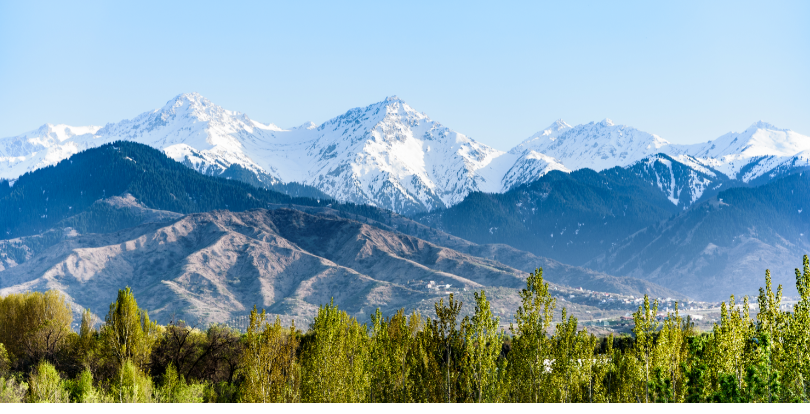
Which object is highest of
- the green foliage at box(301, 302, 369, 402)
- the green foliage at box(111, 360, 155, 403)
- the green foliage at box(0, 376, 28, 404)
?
the green foliage at box(301, 302, 369, 402)

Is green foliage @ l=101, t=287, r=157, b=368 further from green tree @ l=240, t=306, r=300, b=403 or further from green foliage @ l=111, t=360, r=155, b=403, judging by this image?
green tree @ l=240, t=306, r=300, b=403

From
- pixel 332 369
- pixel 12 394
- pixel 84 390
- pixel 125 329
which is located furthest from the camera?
pixel 125 329

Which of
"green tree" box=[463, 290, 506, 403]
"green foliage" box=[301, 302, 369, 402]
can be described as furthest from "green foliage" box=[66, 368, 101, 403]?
"green tree" box=[463, 290, 506, 403]

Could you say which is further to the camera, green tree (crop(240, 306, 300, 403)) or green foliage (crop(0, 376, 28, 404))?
green foliage (crop(0, 376, 28, 404))

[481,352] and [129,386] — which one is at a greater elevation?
[481,352]

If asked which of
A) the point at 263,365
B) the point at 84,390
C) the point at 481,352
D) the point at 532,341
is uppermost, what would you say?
the point at 532,341

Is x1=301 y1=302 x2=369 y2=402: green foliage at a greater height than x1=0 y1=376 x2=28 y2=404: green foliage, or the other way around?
x1=301 y1=302 x2=369 y2=402: green foliage

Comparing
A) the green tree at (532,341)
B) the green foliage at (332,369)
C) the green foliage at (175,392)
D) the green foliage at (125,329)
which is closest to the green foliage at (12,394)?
the green foliage at (125,329)

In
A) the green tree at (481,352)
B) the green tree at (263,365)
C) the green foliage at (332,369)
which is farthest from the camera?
the green foliage at (332,369)

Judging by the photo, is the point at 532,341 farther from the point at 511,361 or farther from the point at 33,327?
the point at 33,327

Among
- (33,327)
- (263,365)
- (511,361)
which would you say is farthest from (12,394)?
(33,327)

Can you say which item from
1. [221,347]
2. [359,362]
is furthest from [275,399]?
[221,347]

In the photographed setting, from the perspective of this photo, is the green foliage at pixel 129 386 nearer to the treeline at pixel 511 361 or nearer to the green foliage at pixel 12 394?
the treeline at pixel 511 361

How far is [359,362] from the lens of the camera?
31.6 metres
